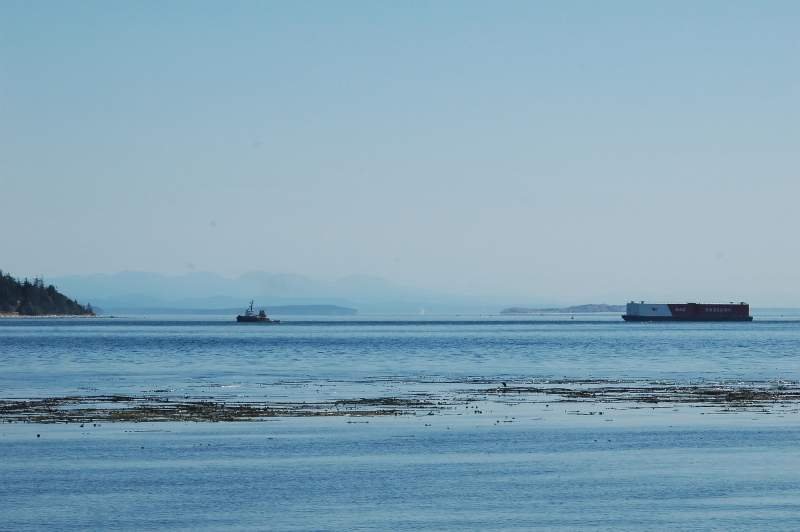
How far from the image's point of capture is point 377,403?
53125mm

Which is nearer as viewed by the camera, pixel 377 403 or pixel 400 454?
pixel 400 454

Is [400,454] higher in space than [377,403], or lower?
lower

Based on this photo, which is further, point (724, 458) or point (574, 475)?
point (724, 458)

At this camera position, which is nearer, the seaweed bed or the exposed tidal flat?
the exposed tidal flat

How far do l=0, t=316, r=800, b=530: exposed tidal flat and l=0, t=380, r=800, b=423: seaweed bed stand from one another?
138mm

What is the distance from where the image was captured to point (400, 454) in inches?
1431

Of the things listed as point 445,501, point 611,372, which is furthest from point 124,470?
point 611,372

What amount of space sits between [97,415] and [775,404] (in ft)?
82.3

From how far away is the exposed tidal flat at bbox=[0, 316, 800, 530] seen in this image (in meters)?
27.4

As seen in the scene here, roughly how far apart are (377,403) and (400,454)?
16.8 meters

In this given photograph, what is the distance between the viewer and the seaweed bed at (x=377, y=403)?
47.3 meters

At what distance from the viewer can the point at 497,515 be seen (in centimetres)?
2722

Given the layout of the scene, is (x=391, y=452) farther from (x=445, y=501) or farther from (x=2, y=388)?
(x=2, y=388)

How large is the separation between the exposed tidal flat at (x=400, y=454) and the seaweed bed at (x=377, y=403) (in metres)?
0.14
